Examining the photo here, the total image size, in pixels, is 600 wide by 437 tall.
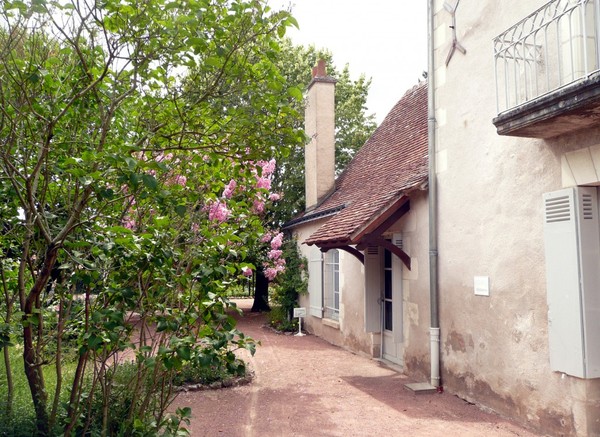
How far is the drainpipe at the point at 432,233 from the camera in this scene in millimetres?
6391

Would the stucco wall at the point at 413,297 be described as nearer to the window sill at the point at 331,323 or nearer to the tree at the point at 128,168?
the window sill at the point at 331,323

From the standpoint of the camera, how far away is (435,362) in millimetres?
6375

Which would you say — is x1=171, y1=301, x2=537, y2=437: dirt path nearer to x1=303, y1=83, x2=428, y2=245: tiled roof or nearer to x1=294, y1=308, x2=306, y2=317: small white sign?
x1=303, y1=83, x2=428, y2=245: tiled roof

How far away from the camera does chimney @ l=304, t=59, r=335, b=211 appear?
1212cm

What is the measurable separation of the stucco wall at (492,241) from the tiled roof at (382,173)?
3.29 feet

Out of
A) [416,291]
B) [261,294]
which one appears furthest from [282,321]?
[416,291]

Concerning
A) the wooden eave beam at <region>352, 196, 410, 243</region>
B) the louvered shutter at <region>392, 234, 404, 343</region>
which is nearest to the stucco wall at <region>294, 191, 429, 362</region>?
the wooden eave beam at <region>352, 196, 410, 243</region>

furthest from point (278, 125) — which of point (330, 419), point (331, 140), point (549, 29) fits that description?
point (331, 140)

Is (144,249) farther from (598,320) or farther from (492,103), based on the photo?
(492,103)

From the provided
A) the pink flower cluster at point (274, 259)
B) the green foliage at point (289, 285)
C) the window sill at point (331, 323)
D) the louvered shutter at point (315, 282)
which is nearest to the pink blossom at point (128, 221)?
the window sill at point (331, 323)

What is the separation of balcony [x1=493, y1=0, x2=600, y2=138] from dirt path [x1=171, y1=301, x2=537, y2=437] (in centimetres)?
288

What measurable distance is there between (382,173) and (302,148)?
633 centimetres

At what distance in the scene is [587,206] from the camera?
4430 millimetres

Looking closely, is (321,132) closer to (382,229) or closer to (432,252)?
(382,229)
